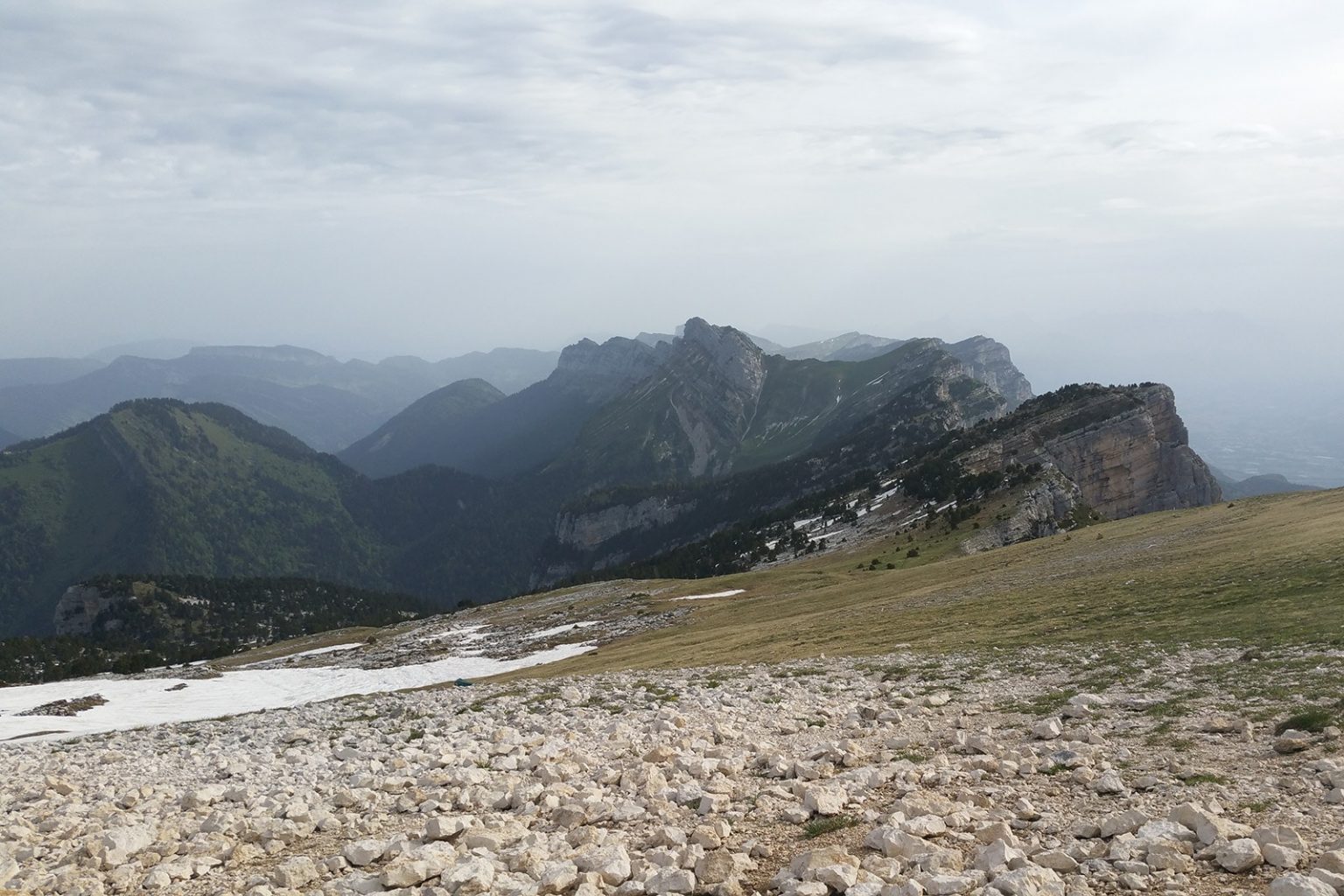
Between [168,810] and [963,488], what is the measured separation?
119m

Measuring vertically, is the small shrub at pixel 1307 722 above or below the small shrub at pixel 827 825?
below

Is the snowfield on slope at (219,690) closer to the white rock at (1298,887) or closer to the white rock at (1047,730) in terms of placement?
the white rock at (1047,730)

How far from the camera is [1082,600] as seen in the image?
3422 cm

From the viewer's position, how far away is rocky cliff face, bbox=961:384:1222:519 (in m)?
136

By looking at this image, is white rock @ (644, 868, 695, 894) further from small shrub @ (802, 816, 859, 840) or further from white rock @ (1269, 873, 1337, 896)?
white rock @ (1269, 873, 1337, 896)

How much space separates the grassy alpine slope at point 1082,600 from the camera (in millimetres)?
26109

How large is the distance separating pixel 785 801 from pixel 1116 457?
146m

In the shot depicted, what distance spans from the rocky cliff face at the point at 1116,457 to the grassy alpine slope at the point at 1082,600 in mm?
70001

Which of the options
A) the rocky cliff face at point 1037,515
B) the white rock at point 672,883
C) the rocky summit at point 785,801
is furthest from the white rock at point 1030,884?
the rocky cliff face at point 1037,515

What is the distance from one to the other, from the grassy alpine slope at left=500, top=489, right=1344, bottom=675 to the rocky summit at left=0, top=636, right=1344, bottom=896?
485cm

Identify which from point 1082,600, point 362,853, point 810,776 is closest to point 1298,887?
point 810,776

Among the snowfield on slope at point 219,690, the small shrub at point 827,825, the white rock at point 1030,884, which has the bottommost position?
the snowfield on slope at point 219,690

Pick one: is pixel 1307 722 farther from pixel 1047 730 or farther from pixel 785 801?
pixel 785 801

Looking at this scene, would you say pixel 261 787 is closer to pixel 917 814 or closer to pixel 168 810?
pixel 168 810
